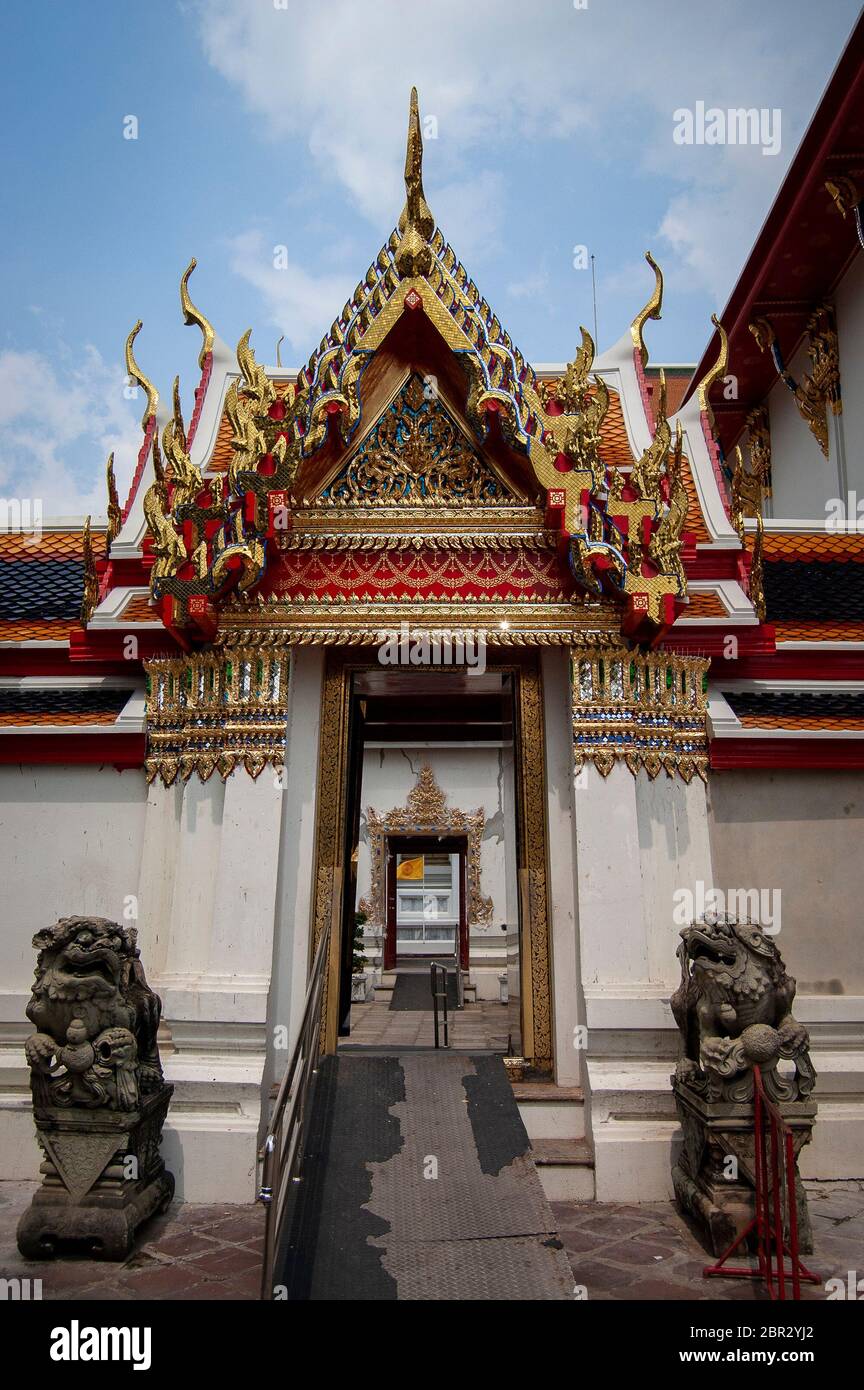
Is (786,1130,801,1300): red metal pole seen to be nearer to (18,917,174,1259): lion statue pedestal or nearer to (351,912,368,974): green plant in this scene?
(18,917,174,1259): lion statue pedestal

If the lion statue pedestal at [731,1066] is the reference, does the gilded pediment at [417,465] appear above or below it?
above

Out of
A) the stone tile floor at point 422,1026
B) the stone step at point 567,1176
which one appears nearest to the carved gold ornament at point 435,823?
the stone tile floor at point 422,1026

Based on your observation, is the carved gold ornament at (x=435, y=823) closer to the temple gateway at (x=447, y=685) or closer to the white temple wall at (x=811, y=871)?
the temple gateway at (x=447, y=685)

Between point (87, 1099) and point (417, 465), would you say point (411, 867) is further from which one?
point (87, 1099)

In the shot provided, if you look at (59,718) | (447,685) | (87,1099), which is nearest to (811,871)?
(447,685)

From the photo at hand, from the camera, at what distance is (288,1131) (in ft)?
13.2

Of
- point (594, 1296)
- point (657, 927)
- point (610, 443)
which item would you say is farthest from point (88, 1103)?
point (610, 443)

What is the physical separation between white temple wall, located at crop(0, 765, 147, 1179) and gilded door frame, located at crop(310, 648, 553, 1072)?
1180 millimetres

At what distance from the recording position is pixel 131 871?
6238 mm

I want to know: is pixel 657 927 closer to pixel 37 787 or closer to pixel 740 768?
pixel 740 768

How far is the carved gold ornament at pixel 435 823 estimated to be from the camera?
16.3m

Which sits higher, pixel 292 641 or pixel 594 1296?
pixel 292 641

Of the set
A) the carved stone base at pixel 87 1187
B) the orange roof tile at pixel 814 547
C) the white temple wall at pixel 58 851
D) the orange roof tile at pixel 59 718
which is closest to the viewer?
the carved stone base at pixel 87 1187
